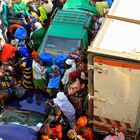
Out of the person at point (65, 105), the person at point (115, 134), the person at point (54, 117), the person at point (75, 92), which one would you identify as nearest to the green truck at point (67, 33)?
the person at point (75, 92)

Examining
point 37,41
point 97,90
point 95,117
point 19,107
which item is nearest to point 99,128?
point 95,117

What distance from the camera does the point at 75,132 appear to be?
602 cm

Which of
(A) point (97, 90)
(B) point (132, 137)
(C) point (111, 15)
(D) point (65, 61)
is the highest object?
(C) point (111, 15)

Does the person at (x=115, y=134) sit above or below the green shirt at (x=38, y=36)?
below

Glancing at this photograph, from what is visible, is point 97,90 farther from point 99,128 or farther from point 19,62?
point 19,62

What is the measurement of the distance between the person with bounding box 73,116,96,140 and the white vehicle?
185 millimetres

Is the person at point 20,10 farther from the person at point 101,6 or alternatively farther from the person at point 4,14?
the person at point 101,6

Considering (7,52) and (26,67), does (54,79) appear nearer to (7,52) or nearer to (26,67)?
(26,67)

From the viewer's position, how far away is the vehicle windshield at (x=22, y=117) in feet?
20.4

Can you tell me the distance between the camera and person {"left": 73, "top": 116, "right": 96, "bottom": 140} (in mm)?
6129

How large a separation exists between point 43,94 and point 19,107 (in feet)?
2.02

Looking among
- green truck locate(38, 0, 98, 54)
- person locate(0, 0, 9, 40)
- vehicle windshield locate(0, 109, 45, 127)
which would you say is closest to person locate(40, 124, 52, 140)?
vehicle windshield locate(0, 109, 45, 127)

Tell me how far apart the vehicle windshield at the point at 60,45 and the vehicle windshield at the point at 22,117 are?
199 centimetres

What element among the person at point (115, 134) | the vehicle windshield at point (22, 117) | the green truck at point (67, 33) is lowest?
the person at point (115, 134)
